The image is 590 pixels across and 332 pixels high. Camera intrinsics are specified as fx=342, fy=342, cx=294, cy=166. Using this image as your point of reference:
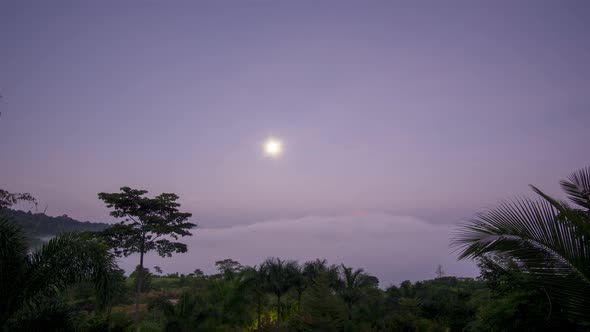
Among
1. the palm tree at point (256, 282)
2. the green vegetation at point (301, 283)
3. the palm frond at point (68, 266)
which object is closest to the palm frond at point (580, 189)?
the green vegetation at point (301, 283)

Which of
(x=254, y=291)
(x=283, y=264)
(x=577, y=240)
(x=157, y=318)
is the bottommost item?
(x=157, y=318)

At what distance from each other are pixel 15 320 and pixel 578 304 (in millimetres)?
13791

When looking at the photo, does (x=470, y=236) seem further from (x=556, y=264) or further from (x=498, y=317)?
(x=498, y=317)

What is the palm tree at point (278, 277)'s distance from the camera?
26.3 m

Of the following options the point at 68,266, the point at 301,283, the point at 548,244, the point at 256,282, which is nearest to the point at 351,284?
the point at 301,283

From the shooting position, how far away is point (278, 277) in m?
26.5

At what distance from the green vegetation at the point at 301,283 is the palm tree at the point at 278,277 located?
0.08 m

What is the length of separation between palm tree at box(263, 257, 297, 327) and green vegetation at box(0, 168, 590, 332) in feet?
0.27

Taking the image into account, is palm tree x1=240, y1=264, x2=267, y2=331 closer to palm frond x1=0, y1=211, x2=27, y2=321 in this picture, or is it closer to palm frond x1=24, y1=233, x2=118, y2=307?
palm frond x1=24, y1=233, x2=118, y2=307

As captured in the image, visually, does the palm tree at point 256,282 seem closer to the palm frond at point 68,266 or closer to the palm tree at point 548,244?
the palm frond at point 68,266

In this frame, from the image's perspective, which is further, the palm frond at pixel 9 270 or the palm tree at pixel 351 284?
the palm tree at pixel 351 284

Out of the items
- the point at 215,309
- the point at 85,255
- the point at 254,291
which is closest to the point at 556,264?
the point at 85,255

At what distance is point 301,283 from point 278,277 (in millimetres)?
2195

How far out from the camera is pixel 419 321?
21.9 metres
